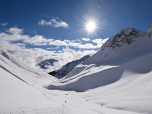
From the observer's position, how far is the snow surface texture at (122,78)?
13.1 m

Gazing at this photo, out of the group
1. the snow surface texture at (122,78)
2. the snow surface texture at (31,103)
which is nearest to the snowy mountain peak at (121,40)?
the snow surface texture at (122,78)

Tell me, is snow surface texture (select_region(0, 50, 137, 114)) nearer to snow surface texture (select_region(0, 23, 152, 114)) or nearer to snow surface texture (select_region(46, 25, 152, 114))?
snow surface texture (select_region(0, 23, 152, 114))

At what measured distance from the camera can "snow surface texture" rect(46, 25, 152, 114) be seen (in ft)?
43.1

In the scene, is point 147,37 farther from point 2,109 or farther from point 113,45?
point 2,109

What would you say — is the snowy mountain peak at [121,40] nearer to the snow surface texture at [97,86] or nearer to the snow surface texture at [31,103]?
the snow surface texture at [97,86]

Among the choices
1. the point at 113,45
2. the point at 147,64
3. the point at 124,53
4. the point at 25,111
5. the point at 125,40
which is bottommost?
the point at 25,111

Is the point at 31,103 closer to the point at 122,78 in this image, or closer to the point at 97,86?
the point at 97,86

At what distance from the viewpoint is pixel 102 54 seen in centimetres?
5131

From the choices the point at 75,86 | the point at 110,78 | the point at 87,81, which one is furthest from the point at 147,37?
the point at 75,86

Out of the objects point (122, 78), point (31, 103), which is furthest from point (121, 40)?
point (31, 103)

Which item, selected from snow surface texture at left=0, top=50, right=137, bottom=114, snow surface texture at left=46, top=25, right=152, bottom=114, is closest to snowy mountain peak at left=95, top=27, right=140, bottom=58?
snow surface texture at left=46, top=25, right=152, bottom=114

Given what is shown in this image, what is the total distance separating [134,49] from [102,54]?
16.3 meters

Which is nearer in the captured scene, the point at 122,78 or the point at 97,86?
the point at 122,78

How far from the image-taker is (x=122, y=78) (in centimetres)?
2467
